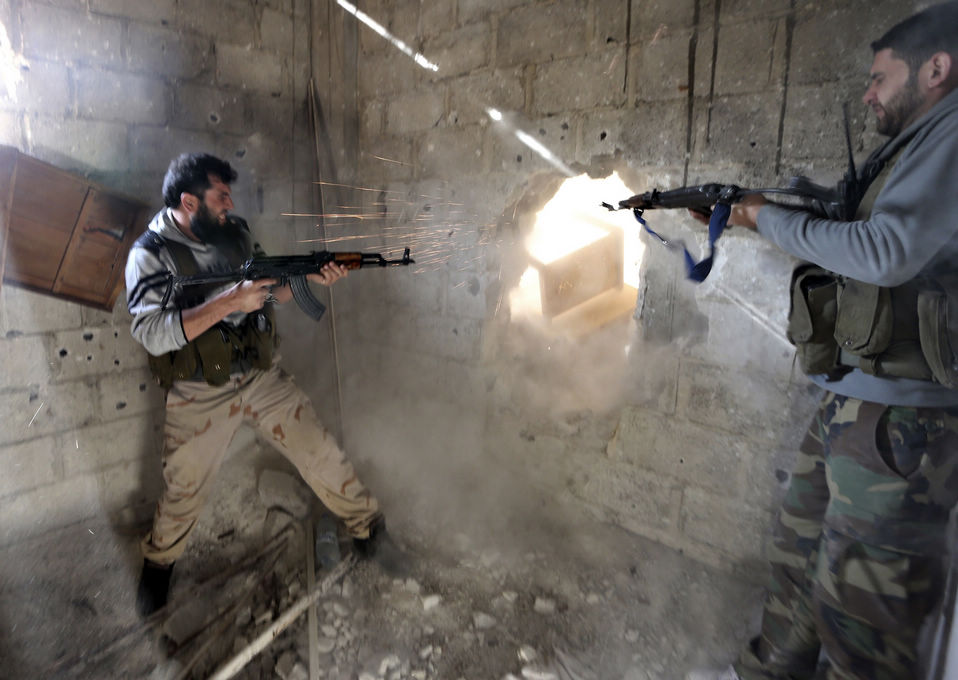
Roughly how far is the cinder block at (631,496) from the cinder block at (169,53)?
9.91ft

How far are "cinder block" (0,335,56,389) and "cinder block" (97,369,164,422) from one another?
0.23 metres

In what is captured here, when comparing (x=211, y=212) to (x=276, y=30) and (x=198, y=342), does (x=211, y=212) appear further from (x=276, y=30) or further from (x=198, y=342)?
(x=276, y=30)

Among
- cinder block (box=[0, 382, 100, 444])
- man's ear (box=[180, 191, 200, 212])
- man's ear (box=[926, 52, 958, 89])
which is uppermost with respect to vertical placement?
man's ear (box=[926, 52, 958, 89])

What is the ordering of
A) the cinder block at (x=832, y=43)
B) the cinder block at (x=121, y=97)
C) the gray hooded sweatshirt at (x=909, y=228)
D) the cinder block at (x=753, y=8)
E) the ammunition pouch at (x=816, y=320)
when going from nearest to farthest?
the gray hooded sweatshirt at (x=909, y=228), the ammunition pouch at (x=816, y=320), the cinder block at (x=832, y=43), the cinder block at (x=753, y=8), the cinder block at (x=121, y=97)

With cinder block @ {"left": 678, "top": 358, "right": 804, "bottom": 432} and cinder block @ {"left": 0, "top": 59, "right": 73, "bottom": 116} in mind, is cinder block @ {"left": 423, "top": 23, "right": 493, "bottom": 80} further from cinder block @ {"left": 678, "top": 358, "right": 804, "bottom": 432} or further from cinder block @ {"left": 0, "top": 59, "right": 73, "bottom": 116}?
cinder block @ {"left": 678, "top": 358, "right": 804, "bottom": 432}

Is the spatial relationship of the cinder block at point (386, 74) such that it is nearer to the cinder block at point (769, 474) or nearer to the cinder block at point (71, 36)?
the cinder block at point (71, 36)

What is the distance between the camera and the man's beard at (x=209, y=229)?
2.40 metres

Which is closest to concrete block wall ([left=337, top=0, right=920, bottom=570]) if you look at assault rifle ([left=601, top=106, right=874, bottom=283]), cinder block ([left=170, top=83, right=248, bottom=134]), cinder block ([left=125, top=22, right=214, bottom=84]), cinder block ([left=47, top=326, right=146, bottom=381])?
assault rifle ([left=601, top=106, right=874, bottom=283])

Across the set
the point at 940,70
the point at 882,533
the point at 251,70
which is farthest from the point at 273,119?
the point at 882,533

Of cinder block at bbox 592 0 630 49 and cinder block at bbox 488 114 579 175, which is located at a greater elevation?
cinder block at bbox 592 0 630 49

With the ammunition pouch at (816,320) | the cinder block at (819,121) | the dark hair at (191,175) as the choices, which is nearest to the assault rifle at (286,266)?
the dark hair at (191,175)

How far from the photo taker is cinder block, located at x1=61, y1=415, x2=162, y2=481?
258 cm

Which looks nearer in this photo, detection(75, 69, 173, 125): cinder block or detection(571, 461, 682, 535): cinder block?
detection(75, 69, 173, 125): cinder block

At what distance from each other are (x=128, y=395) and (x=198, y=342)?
722mm
